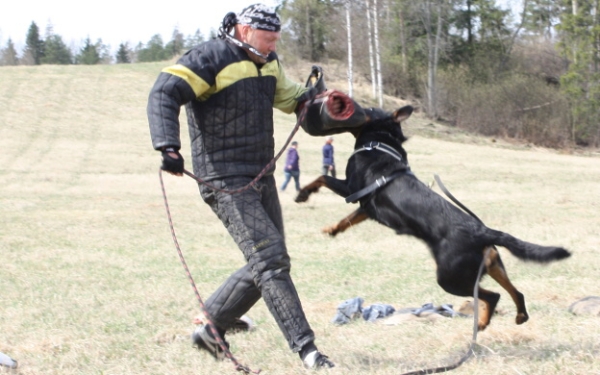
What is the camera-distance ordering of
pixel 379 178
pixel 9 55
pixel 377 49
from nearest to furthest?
pixel 379 178 → pixel 377 49 → pixel 9 55

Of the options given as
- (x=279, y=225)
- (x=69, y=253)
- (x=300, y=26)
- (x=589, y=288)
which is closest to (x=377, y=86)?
(x=300, y=26)

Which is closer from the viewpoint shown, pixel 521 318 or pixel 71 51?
pixel 521 318

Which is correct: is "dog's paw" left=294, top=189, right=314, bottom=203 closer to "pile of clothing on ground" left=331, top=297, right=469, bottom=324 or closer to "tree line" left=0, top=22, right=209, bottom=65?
"pile of clothing on ground" left=331, top=297, right=469, bottom=324

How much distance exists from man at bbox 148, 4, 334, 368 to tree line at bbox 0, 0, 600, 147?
31188mm

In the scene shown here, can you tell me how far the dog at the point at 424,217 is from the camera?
4.05 meters

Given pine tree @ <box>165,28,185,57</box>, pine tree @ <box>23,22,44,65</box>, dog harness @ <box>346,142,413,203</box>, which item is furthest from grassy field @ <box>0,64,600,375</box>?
pine tree @ <box>23,22,44,65</box>

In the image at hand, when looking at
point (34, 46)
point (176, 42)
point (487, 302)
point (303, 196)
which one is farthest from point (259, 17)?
point (34, 46)

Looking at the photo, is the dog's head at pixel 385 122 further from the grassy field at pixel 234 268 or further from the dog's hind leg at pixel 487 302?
the grassy field at pixel 234 268

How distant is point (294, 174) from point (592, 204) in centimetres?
623

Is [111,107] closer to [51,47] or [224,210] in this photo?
[224,210]

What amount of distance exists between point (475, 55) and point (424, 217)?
3972 centimetres

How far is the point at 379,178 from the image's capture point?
4.33m

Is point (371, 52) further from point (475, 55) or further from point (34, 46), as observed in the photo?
point (34, 46)

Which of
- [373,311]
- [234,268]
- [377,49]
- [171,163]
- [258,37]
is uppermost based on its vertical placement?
[258,37]
